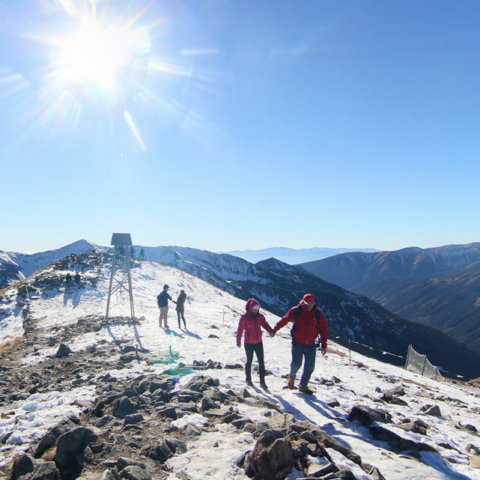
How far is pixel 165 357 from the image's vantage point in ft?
42.7

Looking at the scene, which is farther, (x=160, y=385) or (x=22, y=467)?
(x=160, y=385)

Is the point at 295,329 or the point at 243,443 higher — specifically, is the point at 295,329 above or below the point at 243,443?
above

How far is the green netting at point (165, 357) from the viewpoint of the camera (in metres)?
12.4

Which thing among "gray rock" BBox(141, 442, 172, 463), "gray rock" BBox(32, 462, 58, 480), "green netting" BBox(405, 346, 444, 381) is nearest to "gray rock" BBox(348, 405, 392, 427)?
"gray rock" BBox(141, 442, 172, 463)

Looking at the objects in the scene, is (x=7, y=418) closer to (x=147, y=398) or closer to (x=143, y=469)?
(x=147, y=398)

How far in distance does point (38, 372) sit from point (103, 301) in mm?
20584

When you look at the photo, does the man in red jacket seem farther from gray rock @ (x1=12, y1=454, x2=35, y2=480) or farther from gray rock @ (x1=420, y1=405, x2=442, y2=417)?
gray rock @ (x1=12, y1=454, x2=35, y2=480)

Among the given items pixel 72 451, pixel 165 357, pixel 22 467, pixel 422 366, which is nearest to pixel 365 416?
pixel 72 451

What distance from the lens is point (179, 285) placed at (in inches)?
1934

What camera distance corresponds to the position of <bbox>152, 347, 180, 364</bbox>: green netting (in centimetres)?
1235

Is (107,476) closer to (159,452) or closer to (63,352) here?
(159,452)

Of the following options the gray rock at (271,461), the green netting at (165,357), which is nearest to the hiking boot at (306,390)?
the gray rock at (271,461)

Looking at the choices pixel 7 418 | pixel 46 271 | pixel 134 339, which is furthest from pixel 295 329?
pixel 46 271

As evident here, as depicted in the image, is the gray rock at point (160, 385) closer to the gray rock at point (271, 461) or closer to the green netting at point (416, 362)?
the gray rock at point (271, 461)
